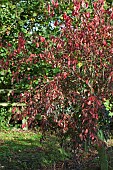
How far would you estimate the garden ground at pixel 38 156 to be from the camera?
445 cm

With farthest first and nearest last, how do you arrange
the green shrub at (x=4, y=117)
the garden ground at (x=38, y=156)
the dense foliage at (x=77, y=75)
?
the green shrub at (x=4, y=117), the garden ground at (x=38, y=156), the dense foliage at (x=77, y=75)

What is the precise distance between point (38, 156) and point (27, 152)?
14.5 inches

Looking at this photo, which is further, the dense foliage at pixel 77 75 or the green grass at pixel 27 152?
the green grass at pixel 27 152

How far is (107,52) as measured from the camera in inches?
132

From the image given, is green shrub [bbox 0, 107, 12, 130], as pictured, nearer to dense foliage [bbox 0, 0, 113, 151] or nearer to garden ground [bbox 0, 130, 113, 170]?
garden ground [bbox 0, 130, 113, 170]

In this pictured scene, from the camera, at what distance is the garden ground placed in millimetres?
4449

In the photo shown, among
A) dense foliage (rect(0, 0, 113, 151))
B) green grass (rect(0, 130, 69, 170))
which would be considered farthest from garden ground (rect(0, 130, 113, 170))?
dense foliage (rect(0, 0, 113, 151))

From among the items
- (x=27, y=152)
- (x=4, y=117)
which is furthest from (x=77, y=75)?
(x=4, y=117)

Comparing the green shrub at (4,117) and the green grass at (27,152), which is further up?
the green shrub at (4,117)

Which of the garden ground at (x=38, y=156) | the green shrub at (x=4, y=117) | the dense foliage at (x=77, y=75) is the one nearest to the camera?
the dense foliage at (x=77, y=75)

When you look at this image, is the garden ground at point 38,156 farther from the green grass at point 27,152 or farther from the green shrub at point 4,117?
the green shrub at point 4,117

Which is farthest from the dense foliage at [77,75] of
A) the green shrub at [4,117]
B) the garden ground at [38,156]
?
the green shrub at [4,117]

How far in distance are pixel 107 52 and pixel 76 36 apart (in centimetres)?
34

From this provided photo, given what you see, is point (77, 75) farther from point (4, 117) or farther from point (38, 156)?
point (4, 117)
